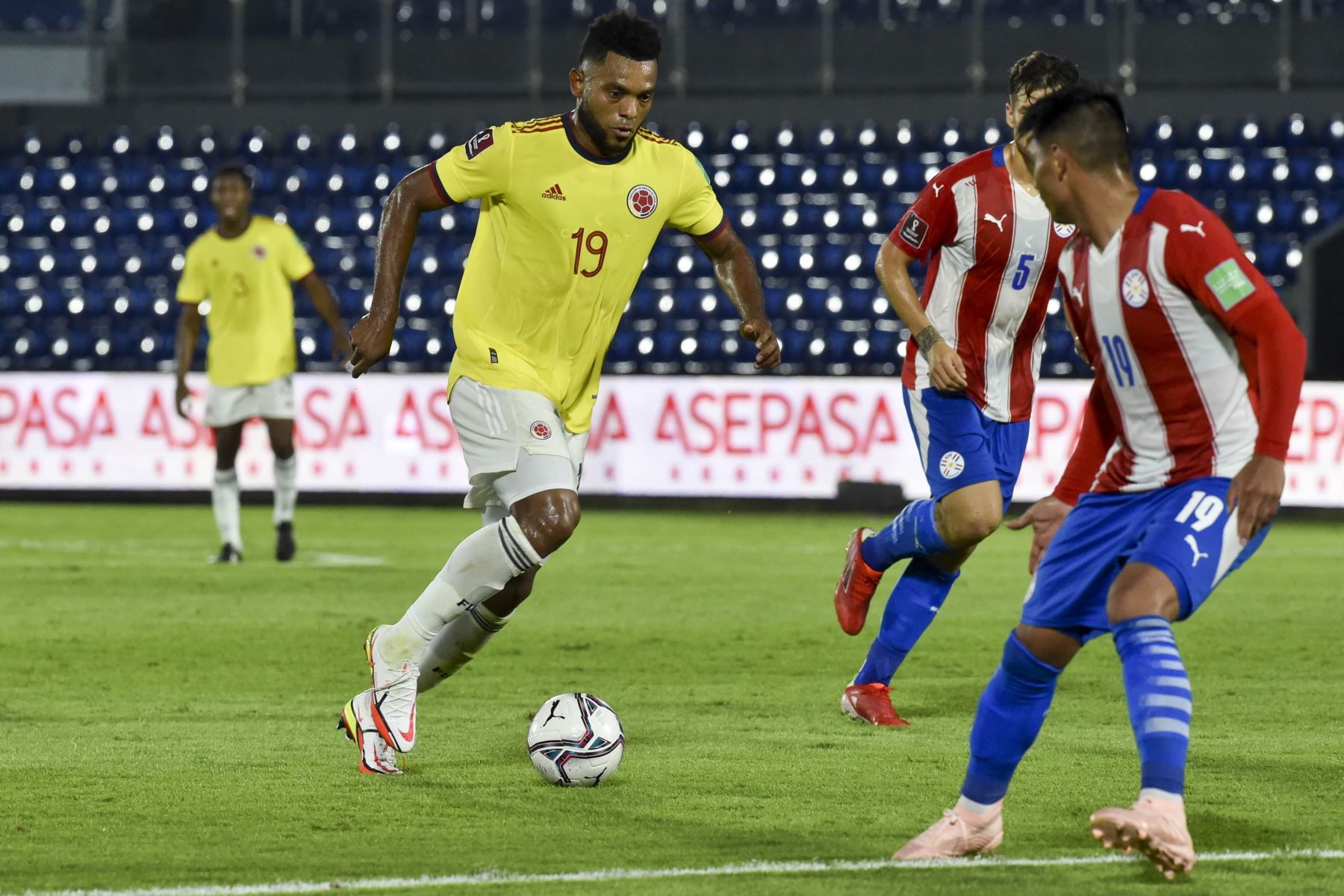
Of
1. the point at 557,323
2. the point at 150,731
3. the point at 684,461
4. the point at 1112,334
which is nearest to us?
the point at 1112,334

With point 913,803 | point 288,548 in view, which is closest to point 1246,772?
point 913,803

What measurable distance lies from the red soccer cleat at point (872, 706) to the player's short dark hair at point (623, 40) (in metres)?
2.07

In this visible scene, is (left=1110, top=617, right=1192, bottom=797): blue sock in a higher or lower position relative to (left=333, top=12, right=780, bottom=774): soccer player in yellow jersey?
lower

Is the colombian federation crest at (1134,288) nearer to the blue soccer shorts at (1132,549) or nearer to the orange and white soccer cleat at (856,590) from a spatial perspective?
the blue soccer shorts at (1132,549)

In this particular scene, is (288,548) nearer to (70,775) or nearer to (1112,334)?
(70,775)

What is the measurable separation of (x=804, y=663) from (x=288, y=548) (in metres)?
4.84

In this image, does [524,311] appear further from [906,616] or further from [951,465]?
[906,616]

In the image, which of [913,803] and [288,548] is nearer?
[913,803]

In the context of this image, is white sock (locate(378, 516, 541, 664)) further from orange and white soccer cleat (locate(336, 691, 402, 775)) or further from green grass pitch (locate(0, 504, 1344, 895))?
green grass pitch (locate(0, 504, 1344, 895))

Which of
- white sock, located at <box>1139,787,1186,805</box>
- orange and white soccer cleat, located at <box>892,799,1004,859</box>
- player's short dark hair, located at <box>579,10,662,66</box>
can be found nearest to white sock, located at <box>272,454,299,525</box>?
player's short dark hair, located at <box>579,10,662,66</box>

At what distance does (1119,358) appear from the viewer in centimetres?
400

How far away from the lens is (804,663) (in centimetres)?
746

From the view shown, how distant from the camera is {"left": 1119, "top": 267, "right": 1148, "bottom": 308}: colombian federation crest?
3889 millimetres

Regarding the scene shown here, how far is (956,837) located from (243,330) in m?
8.03
